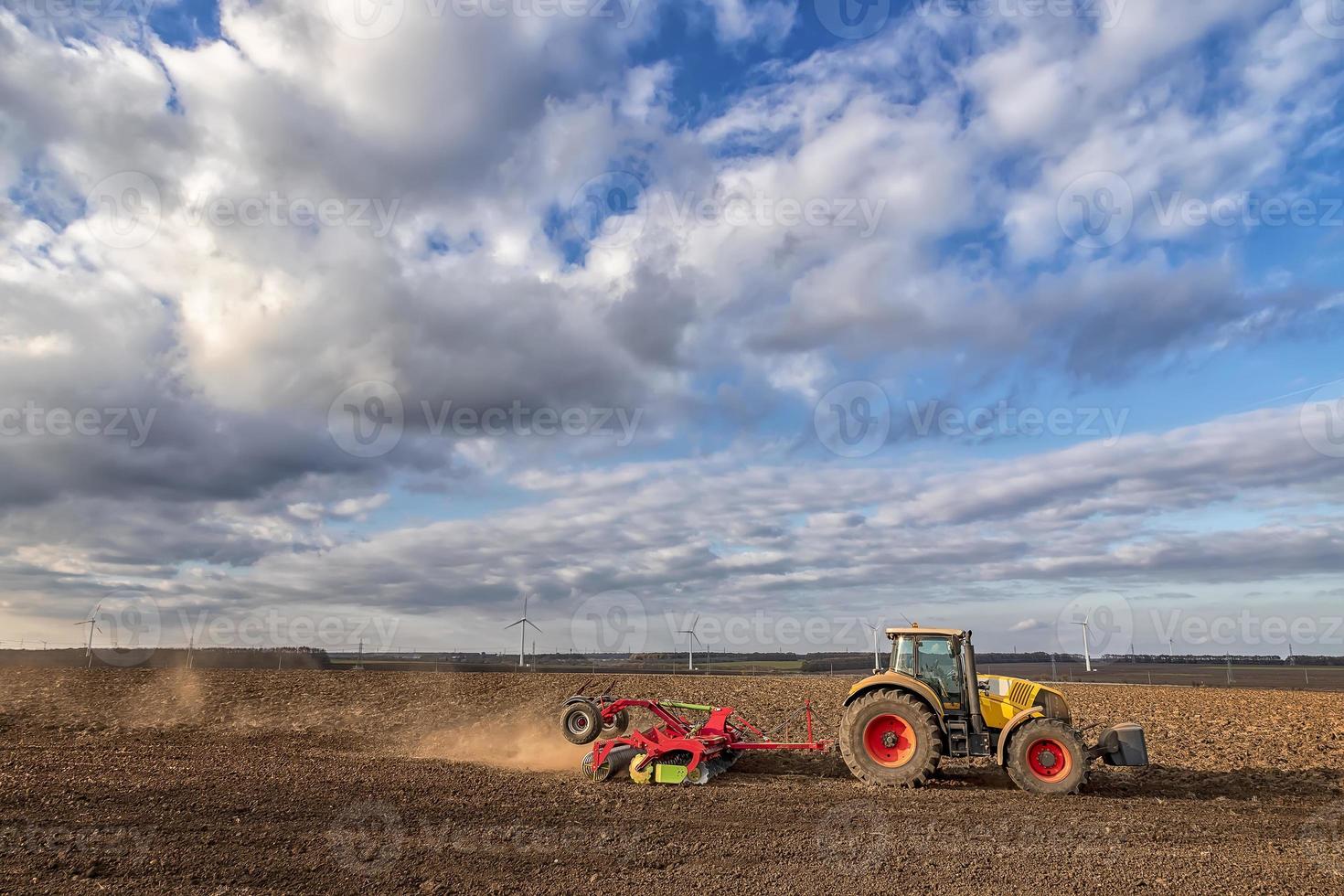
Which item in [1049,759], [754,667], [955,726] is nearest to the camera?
[1049,759]

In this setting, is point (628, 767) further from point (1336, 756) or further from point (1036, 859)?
point (1336, 756)

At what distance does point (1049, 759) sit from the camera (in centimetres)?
1471

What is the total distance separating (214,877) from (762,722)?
676 inches

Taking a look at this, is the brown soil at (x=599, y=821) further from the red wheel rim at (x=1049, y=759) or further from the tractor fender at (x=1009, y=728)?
the tractor fender at (x=1009, y=728)

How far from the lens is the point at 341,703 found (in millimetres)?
28797

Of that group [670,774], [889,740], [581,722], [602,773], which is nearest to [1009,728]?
[889,740]

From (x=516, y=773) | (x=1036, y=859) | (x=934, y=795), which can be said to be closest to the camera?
(x=1036, y=859)

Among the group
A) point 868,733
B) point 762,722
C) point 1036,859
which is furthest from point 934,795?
point 762,722

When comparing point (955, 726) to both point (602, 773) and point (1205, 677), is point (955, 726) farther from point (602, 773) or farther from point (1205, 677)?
point (1205, 677)

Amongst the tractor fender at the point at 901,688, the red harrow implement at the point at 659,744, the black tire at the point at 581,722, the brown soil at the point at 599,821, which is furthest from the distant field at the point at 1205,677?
the black tire at the point at 581,722

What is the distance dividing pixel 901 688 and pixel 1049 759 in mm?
2669

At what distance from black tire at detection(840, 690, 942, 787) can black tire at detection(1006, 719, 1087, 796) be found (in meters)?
1.31

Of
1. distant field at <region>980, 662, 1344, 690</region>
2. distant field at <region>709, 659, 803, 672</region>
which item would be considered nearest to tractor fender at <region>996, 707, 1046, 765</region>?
distant field at <region>980, 662, 1344, 690</region>

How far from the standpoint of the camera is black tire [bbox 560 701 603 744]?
17.5 metres
